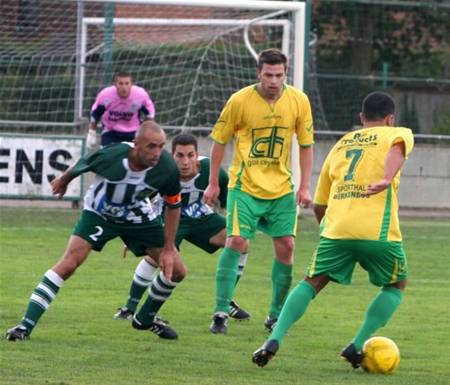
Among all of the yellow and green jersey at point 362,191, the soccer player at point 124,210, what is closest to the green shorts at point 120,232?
the soccer player at point 124,210

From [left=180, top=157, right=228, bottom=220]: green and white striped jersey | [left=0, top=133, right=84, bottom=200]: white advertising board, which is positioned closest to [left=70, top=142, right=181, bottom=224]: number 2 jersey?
[left=180, top=157, right=228, bottom=220]: green and white striped jersey

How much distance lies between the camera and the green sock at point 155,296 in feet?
30.0

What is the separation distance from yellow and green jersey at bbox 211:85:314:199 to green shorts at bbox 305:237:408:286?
178cm

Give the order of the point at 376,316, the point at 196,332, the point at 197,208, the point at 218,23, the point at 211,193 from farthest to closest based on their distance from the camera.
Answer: the point at 218,23
the point at 197,208
the point at 211,193
the point at 196,332
the point at 376,316

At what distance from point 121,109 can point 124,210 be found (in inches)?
365

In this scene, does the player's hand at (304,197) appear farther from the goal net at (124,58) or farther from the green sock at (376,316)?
the goal net at (124,58)

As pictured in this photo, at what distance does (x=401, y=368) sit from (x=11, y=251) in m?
7.32

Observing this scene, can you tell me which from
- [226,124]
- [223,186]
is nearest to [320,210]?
[226,124]

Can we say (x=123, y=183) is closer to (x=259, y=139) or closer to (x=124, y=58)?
(x=259, y=139)

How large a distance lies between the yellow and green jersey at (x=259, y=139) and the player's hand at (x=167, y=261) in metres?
0.96

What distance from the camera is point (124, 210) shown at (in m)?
8.80

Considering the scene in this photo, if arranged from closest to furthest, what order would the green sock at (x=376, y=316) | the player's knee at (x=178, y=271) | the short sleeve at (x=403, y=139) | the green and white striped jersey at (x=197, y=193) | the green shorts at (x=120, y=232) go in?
1. the short sleeve at (x=403, y=139)
2. the green sock at (x=376, y=316)
3. the green shorts at (x=120, y=232)
4. the player's knee at (x=178, y=271)
5. the green and white striped jersey at (x=197, y=193)

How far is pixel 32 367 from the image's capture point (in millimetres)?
7527

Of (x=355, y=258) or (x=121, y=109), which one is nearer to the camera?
(x=355, y=258)
